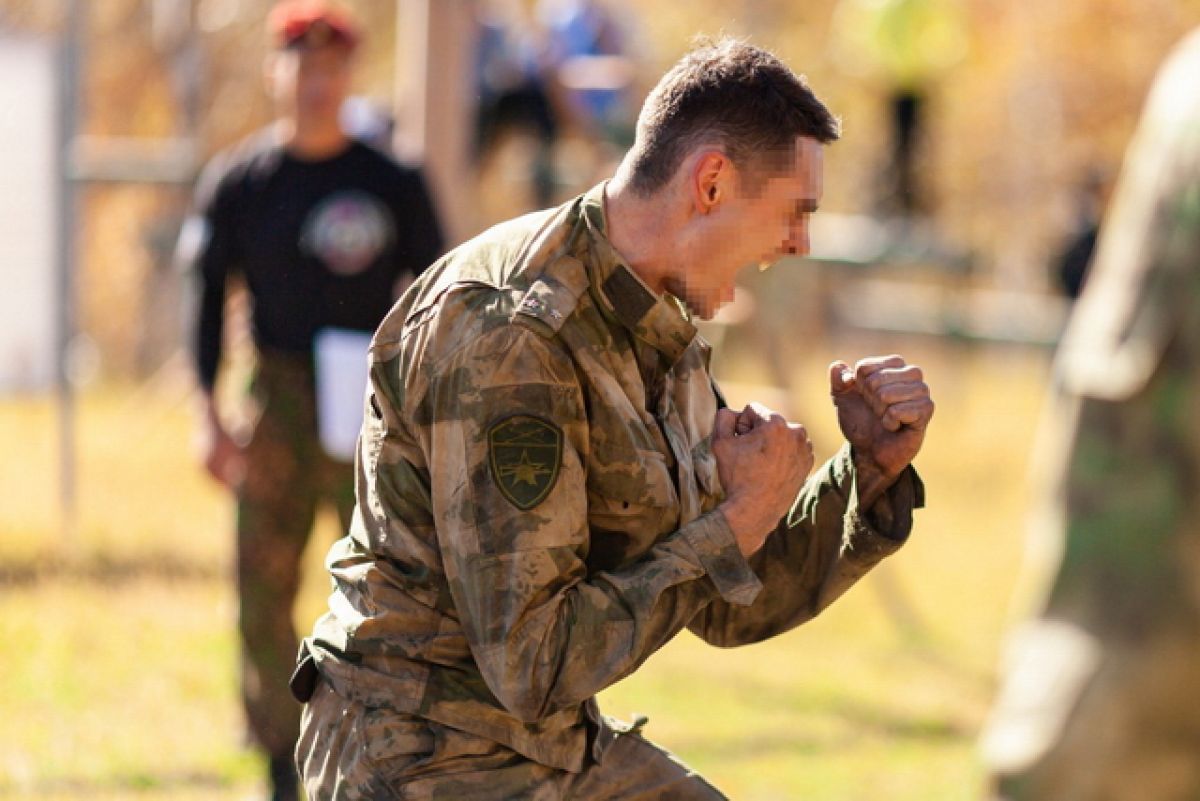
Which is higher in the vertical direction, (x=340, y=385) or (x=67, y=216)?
(x=340, y=385)

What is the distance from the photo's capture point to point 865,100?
122 ft

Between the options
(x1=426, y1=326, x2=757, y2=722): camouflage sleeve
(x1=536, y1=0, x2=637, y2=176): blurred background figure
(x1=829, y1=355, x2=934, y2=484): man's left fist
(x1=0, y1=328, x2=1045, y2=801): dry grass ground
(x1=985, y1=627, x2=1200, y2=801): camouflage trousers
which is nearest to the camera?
(x1=985, y1=627, x2=1200, y2=801): camouflage trousers

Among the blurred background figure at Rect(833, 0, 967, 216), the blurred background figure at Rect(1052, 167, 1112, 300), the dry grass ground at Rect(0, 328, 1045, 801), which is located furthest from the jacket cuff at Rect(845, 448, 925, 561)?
the blurred background figure at Rect(1052, 167, 1112, 300)

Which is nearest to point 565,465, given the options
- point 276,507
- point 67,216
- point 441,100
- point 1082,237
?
point 276,507

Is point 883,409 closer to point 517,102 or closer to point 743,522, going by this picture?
point 743,522

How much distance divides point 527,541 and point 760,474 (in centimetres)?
37

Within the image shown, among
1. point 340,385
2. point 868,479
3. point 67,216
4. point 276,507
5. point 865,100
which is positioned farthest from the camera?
point 865,100

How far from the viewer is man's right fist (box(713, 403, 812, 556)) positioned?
2783 mm

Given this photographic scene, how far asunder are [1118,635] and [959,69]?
33847 mm

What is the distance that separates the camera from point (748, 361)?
2470 cm

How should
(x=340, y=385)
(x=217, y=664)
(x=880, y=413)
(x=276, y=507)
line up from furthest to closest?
1. (x=217, y=664)
2. (x=276, y=507)
3. (x=340, y=385)
4. (x=880, y=413)

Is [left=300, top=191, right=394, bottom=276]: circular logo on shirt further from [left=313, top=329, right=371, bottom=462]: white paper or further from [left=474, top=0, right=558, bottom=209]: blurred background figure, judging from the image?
[left=474, top=0, right=558, bottom=209]: blurred background figure

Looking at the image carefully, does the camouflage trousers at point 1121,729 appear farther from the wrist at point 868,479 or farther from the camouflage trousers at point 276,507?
the camouflage trousers at point 276,507

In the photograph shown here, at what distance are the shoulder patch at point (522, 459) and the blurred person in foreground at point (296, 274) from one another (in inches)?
121
